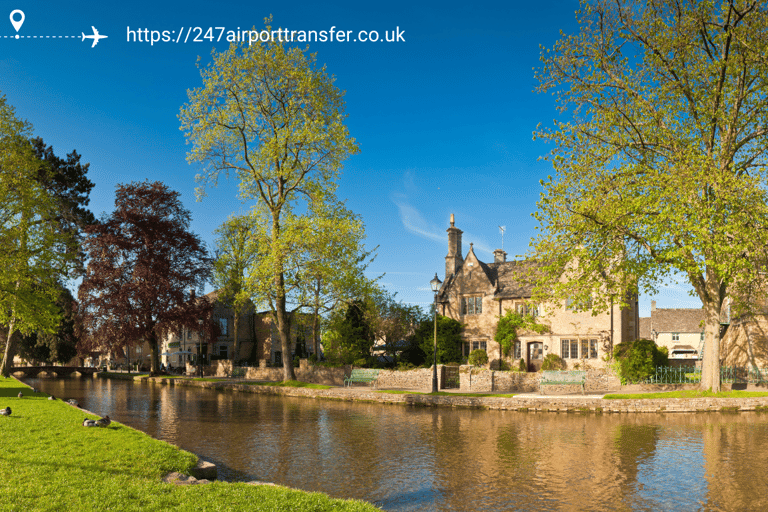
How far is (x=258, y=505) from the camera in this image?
7543mm

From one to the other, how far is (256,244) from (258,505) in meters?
30.4

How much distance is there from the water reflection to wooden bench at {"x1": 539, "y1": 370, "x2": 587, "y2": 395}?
5.67 meters

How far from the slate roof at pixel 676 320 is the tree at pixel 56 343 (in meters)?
66.2

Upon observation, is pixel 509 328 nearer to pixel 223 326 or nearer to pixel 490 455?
pixel 490 455

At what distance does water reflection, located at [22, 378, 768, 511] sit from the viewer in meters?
9.62

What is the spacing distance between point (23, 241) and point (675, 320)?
218 ft

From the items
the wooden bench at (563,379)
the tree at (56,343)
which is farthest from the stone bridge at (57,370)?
the wooden bench at (563,379)

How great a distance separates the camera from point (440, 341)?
41562 mm

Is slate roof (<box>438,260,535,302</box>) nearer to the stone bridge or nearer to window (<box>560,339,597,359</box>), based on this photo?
window (<box>560,339,597,359</box>)

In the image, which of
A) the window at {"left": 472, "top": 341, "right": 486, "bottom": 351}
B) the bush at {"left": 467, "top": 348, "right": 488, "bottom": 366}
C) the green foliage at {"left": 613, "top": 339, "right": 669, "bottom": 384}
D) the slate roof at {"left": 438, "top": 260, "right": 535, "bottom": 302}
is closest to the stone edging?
the green foliage at {"left": 613, "top": 339, "right": 669, "bottom": 384}

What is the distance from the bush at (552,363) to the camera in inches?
1468

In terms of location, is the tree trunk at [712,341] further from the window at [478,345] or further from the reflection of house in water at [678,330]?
the reflection of house in water at [678,330]

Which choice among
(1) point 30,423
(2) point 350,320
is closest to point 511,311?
(2) point 350,320

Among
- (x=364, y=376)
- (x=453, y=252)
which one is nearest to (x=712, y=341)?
(x=364, y=376)
